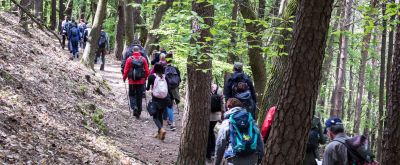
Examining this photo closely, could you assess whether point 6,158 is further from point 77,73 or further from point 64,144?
point 77,73

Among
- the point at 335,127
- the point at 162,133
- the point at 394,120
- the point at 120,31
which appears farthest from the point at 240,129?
the point at 120,31

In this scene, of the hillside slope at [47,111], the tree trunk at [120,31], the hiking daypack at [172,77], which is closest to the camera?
the hillside slope at [47,111]

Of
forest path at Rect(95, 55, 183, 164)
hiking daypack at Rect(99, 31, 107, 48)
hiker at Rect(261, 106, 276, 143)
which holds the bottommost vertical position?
forest path at Rect(95, 55, 183, 164)

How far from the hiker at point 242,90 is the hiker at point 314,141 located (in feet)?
5.55

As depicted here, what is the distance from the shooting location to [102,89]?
14.4 metres

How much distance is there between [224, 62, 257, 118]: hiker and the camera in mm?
8581

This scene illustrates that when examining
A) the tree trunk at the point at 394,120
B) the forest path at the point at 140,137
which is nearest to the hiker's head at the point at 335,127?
the tree trunk at the point at 394,120

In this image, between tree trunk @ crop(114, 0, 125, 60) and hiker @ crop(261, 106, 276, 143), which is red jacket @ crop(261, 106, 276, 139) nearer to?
hiker @ crop(261, 106, 276, 143)

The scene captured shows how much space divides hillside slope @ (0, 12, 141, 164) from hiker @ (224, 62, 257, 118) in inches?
96.6

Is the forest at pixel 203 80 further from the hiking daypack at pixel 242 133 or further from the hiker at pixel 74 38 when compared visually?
the hiker at pixel 74 38

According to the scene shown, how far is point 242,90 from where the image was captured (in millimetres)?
8555

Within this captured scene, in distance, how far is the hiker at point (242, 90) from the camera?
28.2 feet

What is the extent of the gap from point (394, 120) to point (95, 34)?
1098 centimetres

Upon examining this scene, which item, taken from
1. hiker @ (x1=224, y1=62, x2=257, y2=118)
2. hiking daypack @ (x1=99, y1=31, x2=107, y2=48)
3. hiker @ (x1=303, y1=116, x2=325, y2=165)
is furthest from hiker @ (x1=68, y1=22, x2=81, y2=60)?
hiker @ (x1=303, y1=116, x2=325, y2=165)
